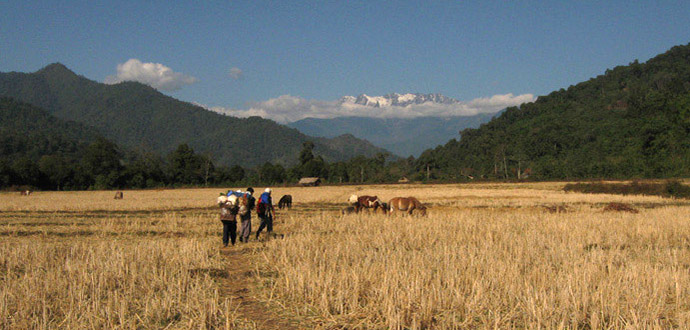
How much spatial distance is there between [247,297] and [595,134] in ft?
360

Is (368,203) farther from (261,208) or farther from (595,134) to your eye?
(595,134)

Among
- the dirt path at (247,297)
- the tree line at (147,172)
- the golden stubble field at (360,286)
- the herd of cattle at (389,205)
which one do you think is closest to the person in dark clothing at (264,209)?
the golden stubble field at (360,286)

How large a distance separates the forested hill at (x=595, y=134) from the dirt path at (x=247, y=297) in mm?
71514

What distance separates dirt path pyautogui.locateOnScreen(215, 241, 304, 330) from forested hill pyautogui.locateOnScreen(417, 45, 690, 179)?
71.5 m

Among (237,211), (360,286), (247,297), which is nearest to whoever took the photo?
(360,286)

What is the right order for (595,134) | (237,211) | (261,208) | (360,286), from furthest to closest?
1. (595,134)
2. (261,208)
3. (237,211)
4. (360,286)

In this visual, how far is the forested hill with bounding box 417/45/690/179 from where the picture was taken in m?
75.6

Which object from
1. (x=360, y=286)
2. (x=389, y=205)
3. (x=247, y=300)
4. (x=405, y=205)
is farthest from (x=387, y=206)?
(x=247, y=300)

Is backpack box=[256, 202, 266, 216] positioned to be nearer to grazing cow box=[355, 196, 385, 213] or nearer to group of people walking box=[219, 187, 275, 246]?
group of people walking box=[219, 187, 275, 246]

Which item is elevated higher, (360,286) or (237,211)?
(237,211)

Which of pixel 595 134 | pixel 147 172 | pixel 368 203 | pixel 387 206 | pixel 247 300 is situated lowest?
pixel 247 300

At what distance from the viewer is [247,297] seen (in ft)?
26.2

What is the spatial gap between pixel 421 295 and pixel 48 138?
16709cm

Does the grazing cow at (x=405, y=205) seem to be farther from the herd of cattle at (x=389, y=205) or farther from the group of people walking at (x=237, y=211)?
the group of people walking at (x=237, y=211)
